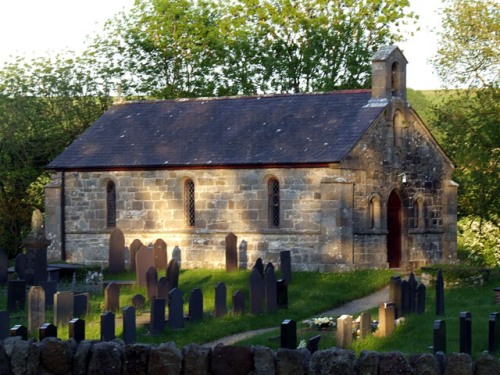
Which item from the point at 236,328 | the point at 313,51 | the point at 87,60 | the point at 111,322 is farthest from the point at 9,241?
the point at 111,322

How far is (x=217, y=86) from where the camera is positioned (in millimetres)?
58281

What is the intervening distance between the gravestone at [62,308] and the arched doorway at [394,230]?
17.4 metres

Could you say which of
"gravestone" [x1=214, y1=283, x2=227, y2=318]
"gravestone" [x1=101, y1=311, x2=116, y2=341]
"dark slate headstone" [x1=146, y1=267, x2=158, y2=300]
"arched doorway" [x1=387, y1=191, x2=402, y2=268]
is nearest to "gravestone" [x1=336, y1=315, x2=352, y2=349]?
"gravestone" [x1=101, y1=311, x2=116, y2=341]

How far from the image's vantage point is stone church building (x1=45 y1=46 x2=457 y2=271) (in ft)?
125

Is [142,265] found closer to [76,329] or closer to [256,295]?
[256,295]

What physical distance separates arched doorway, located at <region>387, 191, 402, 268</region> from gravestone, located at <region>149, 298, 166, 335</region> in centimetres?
1729

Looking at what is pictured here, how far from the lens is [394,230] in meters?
40.9

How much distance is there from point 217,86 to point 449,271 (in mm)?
26510

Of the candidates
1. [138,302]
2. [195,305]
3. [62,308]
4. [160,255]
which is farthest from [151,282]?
[160,255]

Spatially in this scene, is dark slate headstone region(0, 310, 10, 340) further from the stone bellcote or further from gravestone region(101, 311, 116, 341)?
the stone bellcote

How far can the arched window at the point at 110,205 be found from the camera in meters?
42.2

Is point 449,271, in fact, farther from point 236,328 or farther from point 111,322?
point 111,322

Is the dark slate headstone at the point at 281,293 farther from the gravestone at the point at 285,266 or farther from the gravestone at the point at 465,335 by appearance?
the gravestone at the point at 465,335

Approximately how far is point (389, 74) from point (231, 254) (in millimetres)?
8190
